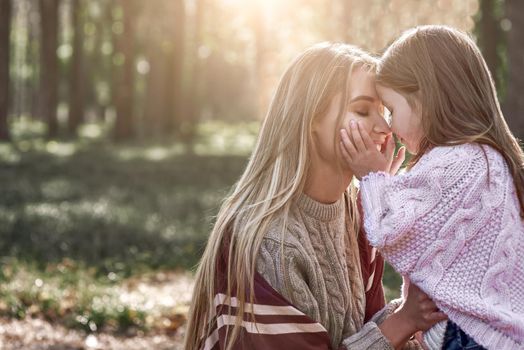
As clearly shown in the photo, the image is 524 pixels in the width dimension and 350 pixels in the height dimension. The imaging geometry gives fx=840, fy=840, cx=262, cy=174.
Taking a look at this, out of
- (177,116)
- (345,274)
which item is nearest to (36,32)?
(177,116)

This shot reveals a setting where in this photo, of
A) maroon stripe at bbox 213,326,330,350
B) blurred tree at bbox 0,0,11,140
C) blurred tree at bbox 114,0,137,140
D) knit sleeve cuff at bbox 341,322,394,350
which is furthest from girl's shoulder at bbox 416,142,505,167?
blurred tree at bbox 114,0,137,140

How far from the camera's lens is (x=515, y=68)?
12.5 m

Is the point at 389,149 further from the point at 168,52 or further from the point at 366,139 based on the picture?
the point at 168,52

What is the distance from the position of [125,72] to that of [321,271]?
77.4 ft

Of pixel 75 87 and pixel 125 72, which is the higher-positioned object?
pixel 125 72

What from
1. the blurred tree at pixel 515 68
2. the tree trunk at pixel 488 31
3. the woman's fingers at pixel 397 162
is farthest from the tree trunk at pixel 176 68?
the woman's fingers at pixel 397 162

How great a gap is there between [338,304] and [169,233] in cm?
744

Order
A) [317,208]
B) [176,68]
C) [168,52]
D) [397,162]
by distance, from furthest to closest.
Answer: [168,52]
[176,68]
[397,162]
[317,208]

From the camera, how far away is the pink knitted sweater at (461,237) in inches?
122

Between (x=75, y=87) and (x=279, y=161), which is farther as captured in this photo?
(x=75, y=87)

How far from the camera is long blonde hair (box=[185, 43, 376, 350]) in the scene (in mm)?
3357

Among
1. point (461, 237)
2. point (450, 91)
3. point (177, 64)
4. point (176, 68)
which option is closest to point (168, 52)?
point (176, 68)

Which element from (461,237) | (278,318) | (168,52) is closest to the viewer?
(461,237)

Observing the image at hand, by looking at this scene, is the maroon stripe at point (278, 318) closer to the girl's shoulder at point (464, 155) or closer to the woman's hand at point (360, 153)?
the woman's hand at point (360, 153)
